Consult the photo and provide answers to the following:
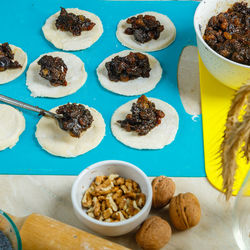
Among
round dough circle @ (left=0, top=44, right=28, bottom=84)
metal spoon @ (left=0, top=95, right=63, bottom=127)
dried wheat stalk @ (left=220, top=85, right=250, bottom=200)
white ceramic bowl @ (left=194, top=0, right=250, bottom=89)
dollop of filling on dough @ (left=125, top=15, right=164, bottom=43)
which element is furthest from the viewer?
dollop of filling on dough @ (left=125, top=15, right=164, bottom=43)

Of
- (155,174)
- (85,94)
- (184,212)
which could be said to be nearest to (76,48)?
(85,94)

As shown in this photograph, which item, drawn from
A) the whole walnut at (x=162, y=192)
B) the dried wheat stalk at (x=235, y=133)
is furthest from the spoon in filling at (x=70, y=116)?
the dried wheat stalk at (x=235, y=133)

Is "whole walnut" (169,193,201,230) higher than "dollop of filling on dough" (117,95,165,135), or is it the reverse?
"dollop of filling on dough" (117,95,165,135)

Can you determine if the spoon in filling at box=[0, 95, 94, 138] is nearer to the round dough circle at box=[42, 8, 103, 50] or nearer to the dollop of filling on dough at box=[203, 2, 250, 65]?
the round dough circle at box=[42, 8, 103, 50]

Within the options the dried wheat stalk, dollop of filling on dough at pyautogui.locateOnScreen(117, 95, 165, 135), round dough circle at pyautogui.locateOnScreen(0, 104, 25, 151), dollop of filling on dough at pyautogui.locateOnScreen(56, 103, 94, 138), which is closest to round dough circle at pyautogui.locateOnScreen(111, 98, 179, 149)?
dollop of filling on dough at pyautogui.locateOnScreen(117, 95, 165, 135)

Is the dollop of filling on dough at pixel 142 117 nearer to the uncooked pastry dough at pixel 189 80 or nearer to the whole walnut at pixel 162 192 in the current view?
the uncooked pastry dough at pixel 189 80

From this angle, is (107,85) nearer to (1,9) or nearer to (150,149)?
(150,149)

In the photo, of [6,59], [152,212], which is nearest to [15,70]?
[6,59]

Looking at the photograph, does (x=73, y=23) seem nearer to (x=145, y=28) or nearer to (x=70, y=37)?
(x=70, y=37)
